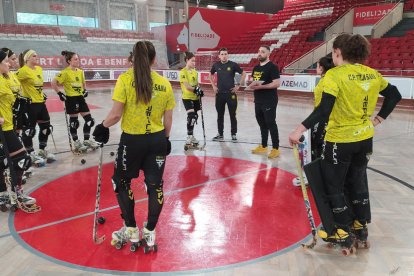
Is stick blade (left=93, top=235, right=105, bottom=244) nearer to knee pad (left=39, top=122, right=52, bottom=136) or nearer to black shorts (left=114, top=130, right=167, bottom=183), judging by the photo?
black shorts (left=114, top=130, right=167, bottom=183)

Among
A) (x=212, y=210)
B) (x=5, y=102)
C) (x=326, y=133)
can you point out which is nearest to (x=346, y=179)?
(x=326, y=133)

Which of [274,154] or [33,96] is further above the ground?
[33,96]

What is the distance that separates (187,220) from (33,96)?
394 cm

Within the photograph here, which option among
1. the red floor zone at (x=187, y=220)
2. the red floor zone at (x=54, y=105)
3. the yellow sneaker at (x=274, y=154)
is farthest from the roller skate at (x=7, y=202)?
the red floor zone at (x=54, y=105)

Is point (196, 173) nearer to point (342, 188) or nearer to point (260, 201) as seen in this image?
point (260, 201)

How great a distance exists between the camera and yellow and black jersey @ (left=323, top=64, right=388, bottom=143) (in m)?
2.98

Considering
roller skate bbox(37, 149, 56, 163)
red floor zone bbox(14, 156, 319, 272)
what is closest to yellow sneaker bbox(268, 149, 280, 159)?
red floor zone bbox(14, 156, 319, 272)

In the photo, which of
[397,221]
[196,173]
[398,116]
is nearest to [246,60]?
[398,116]

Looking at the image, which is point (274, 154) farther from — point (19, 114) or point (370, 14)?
point (370, 14)

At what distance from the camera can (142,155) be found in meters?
3.18

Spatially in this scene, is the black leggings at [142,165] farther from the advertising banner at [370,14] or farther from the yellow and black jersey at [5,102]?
the advertising banner at [370,14]

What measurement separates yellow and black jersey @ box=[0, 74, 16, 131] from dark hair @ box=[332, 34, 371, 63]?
3.66m

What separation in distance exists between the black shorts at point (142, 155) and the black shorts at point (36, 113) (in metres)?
3.90

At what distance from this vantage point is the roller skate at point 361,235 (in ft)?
11.6
